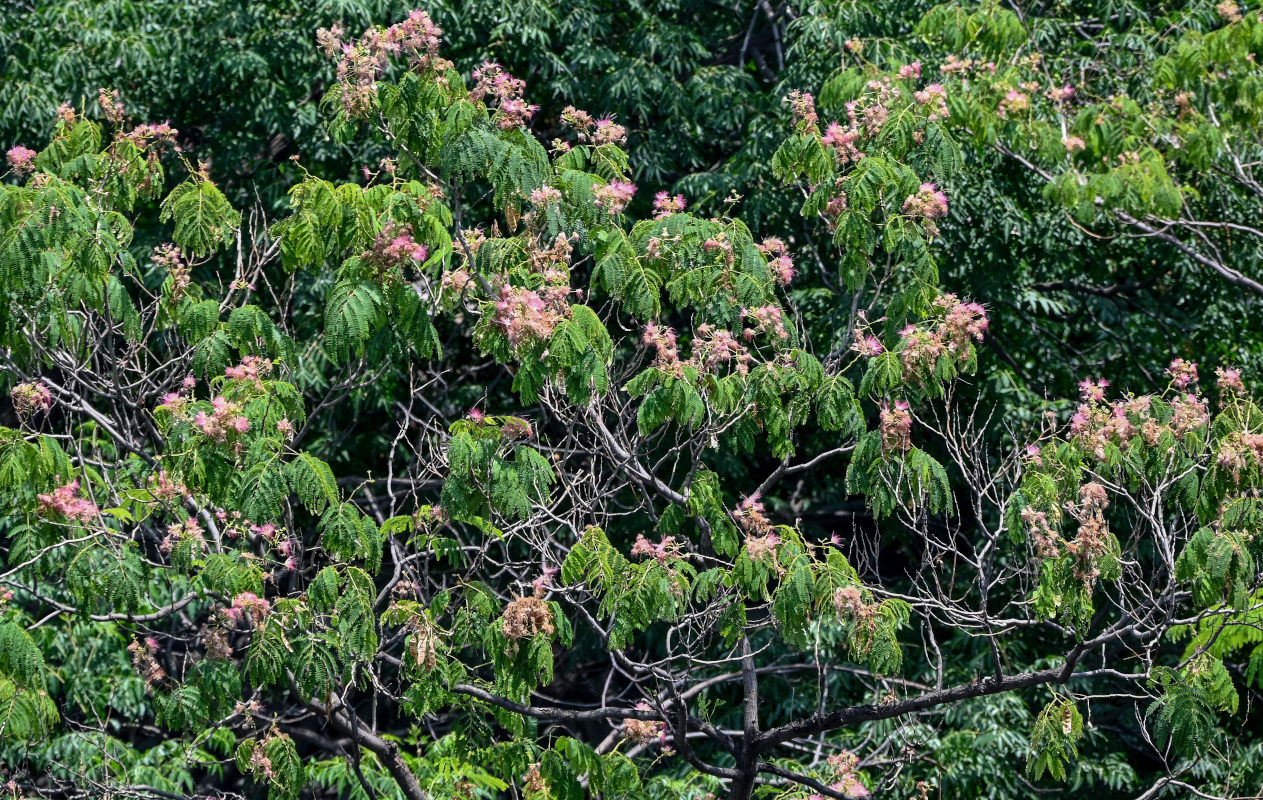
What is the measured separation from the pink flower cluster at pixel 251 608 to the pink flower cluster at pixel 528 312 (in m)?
1.44

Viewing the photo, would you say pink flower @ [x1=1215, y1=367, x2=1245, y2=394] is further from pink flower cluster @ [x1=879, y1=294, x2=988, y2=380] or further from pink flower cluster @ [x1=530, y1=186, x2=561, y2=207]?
pink flower cluster @ [x1=530, y1=186, x2=561, y2=207]

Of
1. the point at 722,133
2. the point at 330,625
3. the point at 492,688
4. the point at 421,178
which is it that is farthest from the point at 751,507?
the point at 722,133

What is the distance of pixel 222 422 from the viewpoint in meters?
6.31

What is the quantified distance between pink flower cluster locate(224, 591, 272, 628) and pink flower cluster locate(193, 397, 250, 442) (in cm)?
63

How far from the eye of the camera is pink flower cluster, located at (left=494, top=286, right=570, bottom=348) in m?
6.52

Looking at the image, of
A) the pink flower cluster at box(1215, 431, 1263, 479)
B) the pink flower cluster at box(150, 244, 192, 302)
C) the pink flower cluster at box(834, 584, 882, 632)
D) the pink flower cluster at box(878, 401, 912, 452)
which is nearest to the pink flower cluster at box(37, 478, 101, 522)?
the pink flower cluster at box(150, 244, 192, 302)

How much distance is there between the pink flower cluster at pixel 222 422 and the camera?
6289 millimetres

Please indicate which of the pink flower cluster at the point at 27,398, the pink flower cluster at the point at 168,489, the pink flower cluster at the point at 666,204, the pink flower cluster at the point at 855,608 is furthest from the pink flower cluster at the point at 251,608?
the pink flower cluster at the point at 666,204

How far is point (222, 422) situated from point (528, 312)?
1290 millimetres

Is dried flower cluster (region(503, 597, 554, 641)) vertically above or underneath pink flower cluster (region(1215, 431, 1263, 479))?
underneath

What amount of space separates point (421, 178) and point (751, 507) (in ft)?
8.15

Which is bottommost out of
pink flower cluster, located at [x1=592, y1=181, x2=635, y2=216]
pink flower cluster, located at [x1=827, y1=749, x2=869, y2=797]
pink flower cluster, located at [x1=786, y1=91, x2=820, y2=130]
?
pink flower cluster, located at [x1=827, y1=749, x2=869, y2=797]

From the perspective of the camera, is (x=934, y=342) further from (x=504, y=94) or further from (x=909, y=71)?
(x=504, y=94)

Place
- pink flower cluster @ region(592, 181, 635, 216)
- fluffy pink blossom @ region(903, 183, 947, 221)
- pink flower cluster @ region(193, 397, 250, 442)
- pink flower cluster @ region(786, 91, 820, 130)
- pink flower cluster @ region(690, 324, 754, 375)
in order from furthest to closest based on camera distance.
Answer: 1. pink flower cluster @ region(786, 91, 820, 130)
2. fluffy pink blossom @ region(903, 183, 947, 221)
3. pink flower cluster @ region(592, 181, 635, 216)
4. pink flower cluster @ region(690, 324, 754, 375)
5. pink flower cluster @ region(193, 397, 250, 442)
